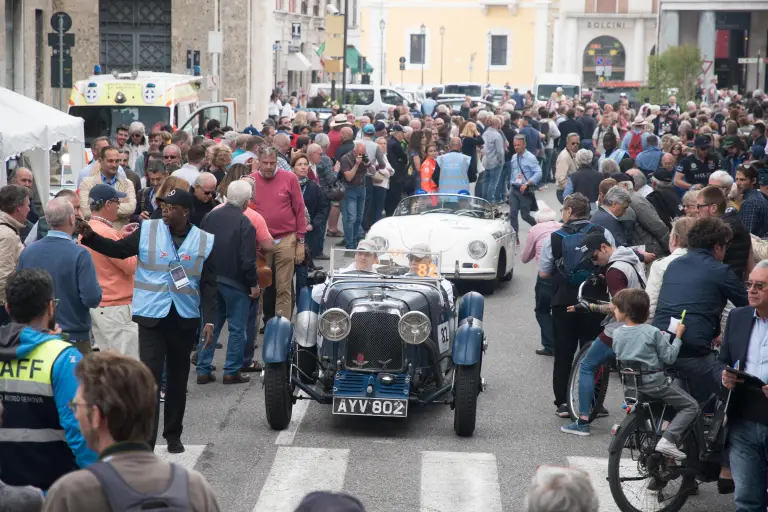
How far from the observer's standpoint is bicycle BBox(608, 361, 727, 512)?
775 centimetres

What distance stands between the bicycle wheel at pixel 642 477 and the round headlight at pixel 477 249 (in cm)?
794

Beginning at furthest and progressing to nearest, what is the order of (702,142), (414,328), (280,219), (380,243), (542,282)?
(702,142) → (280,219) → (542,282) → (380,243) → (414,328)

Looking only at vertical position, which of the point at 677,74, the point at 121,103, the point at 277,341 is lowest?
the point at 277,341

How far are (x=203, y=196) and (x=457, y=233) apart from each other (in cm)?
517

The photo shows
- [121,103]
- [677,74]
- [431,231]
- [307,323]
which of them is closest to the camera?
[307,323]

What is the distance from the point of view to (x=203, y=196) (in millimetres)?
11359

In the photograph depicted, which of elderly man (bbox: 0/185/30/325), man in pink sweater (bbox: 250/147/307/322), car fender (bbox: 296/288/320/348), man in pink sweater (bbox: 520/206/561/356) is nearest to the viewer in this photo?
elderly man (bbox: 0/185/30/325)

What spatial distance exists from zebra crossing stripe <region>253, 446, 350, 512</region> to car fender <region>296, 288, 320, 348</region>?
106 cm

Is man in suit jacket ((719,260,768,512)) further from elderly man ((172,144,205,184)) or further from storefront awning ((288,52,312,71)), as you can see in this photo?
storefront awning ((288,52,312,71))

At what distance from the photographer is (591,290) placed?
1009 cm

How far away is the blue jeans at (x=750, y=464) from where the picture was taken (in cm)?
706

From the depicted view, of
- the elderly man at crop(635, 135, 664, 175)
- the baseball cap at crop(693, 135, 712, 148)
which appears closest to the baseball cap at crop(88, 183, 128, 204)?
the baseball cap at crop(693, 135, 712, 148)

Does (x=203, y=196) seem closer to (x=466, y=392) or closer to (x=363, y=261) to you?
(x=363, y=261)

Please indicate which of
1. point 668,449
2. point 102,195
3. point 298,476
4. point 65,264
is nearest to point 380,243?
point 102,195
